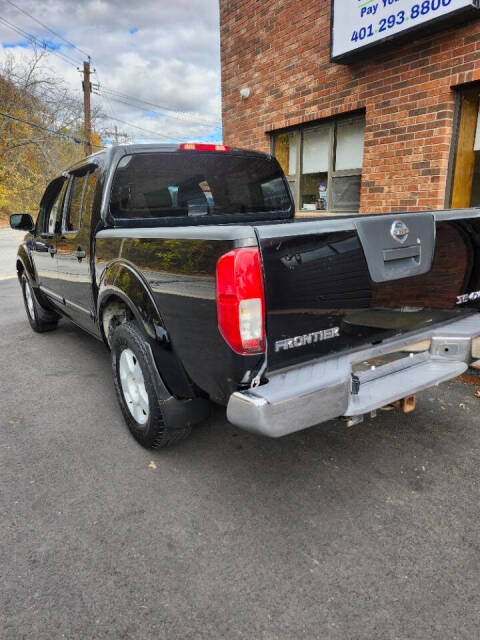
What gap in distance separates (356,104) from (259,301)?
5.51m

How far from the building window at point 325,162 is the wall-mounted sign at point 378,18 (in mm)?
1029

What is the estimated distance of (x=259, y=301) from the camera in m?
1.91

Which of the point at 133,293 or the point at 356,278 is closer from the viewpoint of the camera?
the point at 356,278

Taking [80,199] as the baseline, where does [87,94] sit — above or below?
above

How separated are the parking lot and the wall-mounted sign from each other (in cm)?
424

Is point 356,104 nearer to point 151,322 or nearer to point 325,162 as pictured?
point 325,162

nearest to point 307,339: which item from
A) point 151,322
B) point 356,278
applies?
point 356,278

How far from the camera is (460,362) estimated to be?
2445mm

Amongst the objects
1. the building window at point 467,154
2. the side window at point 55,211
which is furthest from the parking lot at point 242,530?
the building window at point 467,154

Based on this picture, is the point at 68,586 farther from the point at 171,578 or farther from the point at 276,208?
the point at 276,208

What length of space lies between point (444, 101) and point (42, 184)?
34.6 m

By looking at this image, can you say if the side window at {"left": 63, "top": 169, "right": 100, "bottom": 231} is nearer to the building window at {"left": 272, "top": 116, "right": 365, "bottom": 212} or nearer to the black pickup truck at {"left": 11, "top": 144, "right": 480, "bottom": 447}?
the black pickup truck at {"left": 11, "top": 144, "right": 480, "bottom": 447}

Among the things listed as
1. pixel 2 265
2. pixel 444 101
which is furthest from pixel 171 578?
pixel 2 265

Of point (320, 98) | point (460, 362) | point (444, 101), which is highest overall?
point (320, 98)
